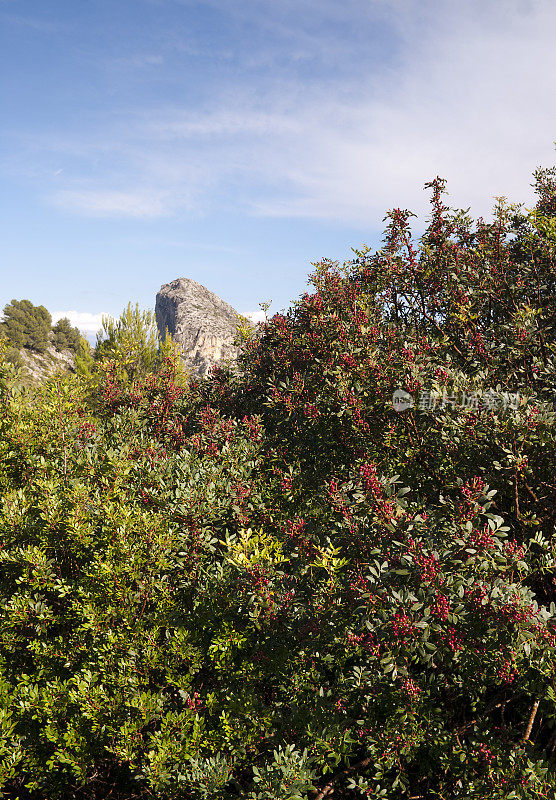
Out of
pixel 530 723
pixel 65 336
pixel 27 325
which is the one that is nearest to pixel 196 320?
pixel 65 336

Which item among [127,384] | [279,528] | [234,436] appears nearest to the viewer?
[279,528]

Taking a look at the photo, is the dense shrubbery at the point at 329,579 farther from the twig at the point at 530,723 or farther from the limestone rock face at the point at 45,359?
the limestone rock face at the point at 45,359

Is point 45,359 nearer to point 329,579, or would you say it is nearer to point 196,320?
point 196,320

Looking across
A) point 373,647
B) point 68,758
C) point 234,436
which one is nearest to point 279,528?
point 234,436

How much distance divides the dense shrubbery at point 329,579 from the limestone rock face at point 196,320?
197 ft

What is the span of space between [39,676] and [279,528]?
3326mm

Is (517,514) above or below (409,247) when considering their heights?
below

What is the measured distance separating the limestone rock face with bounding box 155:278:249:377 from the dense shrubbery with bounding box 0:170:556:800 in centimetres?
6005

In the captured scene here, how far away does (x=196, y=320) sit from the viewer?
87.5 m

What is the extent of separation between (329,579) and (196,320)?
85.8m

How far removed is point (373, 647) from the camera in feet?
12.3

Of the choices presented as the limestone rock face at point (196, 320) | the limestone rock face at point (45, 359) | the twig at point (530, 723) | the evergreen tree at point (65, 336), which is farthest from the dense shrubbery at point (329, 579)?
the evergreen tree at point (65, 336)

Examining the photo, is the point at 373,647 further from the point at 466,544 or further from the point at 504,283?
the point at 504,283

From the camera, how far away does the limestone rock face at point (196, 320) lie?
7831 cm
